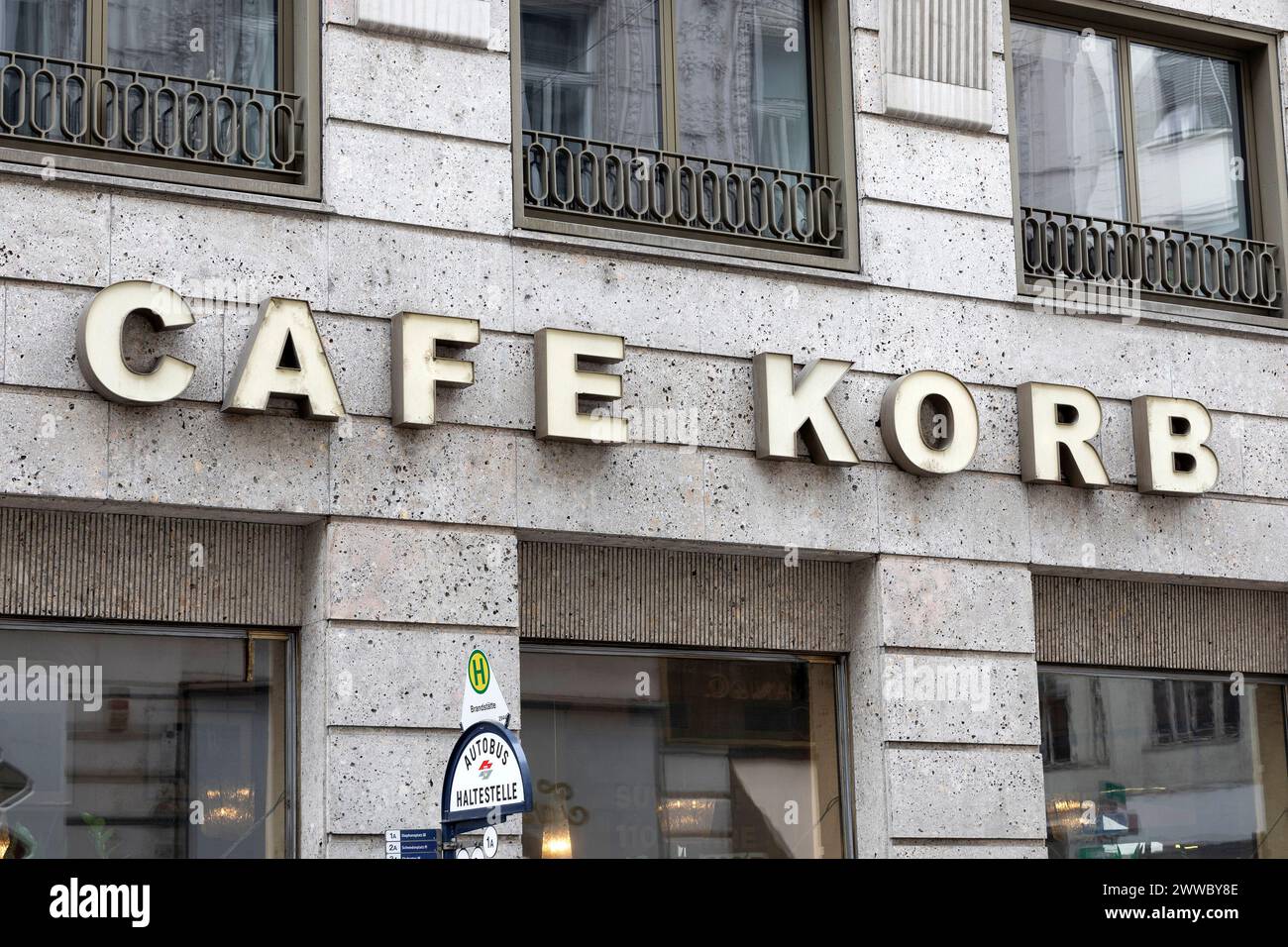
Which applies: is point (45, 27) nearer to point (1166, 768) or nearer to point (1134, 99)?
point (1134, 99)

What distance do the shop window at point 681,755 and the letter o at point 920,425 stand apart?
1.54 meters

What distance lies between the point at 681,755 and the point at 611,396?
241cm

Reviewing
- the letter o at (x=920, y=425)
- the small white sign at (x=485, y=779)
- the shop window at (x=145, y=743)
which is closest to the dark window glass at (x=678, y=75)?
the letter o at (x=920, y=425)

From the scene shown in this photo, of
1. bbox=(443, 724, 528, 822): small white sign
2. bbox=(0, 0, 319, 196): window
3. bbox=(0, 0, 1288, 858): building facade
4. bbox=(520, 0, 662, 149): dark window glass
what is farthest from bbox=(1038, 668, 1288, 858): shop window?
bbox=(0, 0, 319, 196): window

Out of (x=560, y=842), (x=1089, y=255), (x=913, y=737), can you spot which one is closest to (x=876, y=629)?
(x=913, y=737)

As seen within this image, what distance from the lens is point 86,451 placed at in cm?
956

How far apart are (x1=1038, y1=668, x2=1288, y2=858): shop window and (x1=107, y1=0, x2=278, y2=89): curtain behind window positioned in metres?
6.98

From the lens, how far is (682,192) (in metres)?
12.0

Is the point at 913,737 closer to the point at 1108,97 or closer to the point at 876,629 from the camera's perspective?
the point at 876,629

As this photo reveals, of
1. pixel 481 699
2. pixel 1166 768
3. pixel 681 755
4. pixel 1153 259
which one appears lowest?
pixel 1166 768

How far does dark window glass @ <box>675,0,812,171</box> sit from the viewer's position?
12250 mm

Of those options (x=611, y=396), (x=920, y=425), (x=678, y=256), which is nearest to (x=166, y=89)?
(x=611, y=396)

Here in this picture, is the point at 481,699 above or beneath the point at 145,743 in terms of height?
above

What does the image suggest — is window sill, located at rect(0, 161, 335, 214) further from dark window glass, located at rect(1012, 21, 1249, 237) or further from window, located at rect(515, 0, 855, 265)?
dark window glass, located at rect(1012, 21, 1249, 237)
